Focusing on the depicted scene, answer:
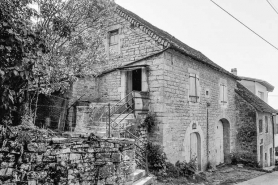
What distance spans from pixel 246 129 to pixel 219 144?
109 inches

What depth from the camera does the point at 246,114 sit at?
54.0 feet

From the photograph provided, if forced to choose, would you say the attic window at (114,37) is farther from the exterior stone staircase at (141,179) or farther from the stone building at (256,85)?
the stone building at (256,85)

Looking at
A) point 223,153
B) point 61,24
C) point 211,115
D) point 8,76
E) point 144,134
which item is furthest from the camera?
point 223,153

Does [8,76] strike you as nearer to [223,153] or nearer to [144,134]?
[144,134]

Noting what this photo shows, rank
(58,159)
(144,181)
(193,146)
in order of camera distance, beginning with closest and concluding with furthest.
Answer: (58,159) < (144,181) < (193,146)

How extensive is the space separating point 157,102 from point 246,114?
9.50m

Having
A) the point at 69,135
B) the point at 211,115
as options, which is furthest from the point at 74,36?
the point at 211,115

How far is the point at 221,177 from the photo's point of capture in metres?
11.5

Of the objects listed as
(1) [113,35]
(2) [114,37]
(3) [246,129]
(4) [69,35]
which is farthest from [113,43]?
(3) [246,129]

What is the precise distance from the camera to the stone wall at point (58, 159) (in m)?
3.66

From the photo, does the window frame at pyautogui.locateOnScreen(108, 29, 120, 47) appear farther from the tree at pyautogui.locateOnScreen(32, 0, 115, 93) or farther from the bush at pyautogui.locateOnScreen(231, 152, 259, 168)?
the bush at pyautogui.locateOnScreen(231, 152, 259, 168)

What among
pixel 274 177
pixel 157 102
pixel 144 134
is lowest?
pixel 274 177

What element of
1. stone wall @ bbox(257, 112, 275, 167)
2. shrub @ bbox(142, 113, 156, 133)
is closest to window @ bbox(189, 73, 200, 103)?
shrub @ bbox(142, 113, 156, 133)

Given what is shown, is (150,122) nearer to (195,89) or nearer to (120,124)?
(120,124)
